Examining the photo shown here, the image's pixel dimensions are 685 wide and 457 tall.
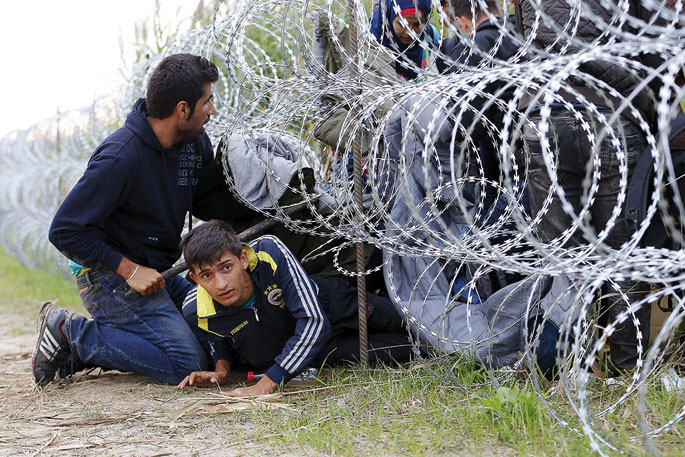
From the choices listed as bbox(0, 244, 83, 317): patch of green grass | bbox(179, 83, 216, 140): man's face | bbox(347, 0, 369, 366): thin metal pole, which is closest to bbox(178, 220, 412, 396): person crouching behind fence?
bbox(347, 0, 369, 366): thin metal pole

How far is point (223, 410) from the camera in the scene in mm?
3473

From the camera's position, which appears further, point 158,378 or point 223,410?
point 158,378

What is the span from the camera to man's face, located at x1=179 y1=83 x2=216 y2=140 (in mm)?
4035

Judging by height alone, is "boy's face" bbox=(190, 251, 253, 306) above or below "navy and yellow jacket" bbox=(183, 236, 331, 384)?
above

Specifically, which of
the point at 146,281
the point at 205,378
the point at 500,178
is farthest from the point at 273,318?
the point at 500,178

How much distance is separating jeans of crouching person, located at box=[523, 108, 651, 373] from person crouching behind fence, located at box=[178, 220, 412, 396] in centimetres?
108

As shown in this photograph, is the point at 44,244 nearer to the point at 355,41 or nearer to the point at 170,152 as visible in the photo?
the point at 170,152

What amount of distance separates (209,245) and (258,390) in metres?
0.73

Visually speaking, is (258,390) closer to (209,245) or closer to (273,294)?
(273,294)

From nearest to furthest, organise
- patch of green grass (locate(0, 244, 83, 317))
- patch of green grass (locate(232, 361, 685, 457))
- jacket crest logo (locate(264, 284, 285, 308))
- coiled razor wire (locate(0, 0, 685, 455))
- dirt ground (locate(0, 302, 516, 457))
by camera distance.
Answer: coiled razor wire (locate(0, 0, 685, 455)) < patch of green grass (locate(232, 361, 685, 457)) < dirt ground (locate(0, 302, 516, 457)) < jacket crest logo (locate(264, 284, 285, 308)) < patch of green grass (locate(0, 244, 83, 317))

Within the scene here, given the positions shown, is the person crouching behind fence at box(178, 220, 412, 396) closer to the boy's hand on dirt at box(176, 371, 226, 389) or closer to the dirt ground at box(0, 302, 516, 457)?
the boy's hand on dirt at box(176, 371, 226, 389)

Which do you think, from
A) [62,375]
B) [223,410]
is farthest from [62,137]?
[223,410]

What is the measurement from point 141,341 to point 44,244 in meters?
5.28

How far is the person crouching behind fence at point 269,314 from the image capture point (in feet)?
12.1
